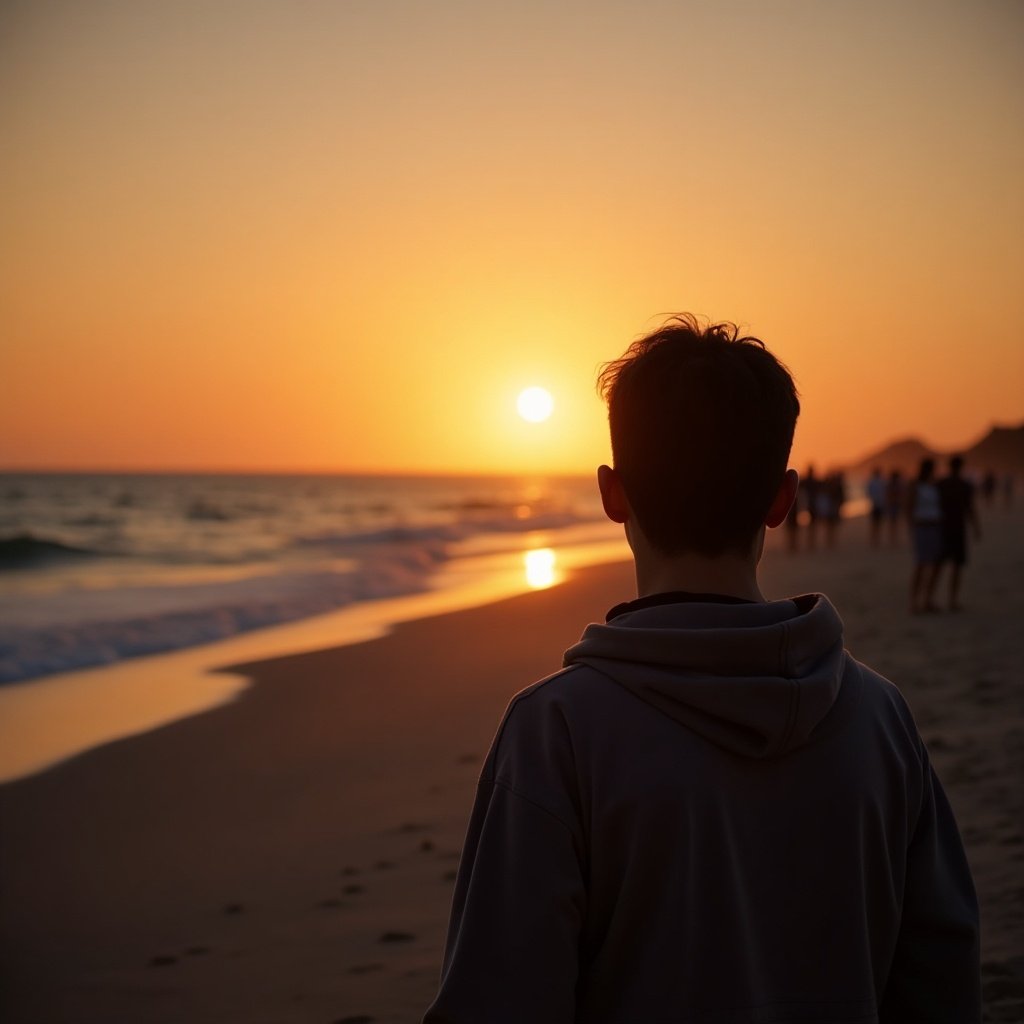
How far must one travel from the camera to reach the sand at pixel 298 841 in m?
3.94

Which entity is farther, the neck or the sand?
the sand

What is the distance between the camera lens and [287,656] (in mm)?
11148

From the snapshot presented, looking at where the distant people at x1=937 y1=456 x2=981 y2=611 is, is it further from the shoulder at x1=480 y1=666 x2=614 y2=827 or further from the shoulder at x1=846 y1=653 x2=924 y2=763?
the shoulder at x1=480 y1=666 x2=614 y2=827

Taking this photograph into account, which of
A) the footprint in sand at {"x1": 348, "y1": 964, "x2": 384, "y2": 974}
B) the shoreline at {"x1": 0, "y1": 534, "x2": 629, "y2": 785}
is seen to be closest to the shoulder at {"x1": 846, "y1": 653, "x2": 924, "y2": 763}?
the footprint in sand at {"x1": 348, "y1": 964, "x2": 384, "y2": 974}

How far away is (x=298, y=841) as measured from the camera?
5430mm

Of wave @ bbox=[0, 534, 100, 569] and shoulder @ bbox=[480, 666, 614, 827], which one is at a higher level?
shoulder @ bbox=[480, 666, 614, 827]

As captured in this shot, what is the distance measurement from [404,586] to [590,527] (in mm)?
25667

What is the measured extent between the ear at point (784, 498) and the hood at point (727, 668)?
0.17m

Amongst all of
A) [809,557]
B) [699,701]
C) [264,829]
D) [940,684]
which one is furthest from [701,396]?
[809,557]

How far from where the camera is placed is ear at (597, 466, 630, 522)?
1567 millimetres

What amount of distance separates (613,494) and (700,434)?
0.64 feet

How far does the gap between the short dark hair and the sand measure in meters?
2.81

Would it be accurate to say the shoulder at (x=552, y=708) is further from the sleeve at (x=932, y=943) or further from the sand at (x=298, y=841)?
the sand at (x=298, y=841)

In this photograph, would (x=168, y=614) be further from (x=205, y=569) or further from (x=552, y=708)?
(x=552, y=708)
